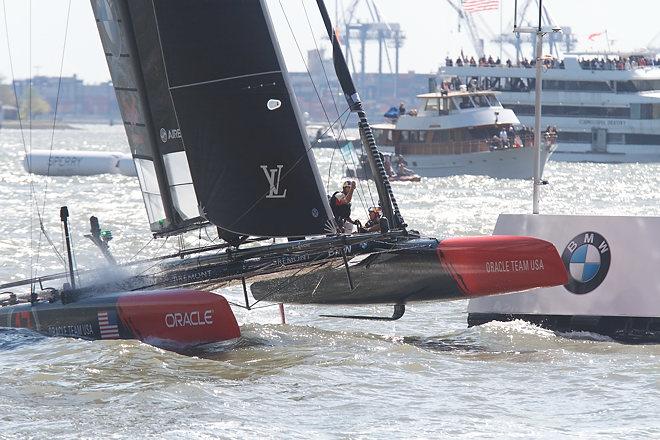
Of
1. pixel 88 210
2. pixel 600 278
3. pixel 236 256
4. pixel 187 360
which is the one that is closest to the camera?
pixel 187 360

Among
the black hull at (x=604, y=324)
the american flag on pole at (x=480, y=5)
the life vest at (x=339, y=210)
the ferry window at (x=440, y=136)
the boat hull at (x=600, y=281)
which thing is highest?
the american flag on pole at (x=480, y=5)

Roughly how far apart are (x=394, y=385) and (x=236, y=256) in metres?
2.64

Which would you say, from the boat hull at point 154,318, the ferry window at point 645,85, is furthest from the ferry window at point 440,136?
the boat hull at point 154,318

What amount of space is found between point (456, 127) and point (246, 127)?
108 feet

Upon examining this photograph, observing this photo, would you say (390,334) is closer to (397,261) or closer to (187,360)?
(397,261)

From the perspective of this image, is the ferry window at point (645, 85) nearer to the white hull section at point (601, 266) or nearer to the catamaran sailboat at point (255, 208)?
the catamaran sailboat at point (255, 208)

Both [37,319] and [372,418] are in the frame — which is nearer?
[372,418]

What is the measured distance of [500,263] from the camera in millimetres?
10234

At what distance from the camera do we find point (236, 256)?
11031mm

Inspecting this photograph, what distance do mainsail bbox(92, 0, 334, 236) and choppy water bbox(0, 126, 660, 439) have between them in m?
1.03

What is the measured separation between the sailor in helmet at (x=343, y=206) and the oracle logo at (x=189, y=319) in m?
1.73

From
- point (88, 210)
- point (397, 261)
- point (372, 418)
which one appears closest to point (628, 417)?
point (372, 418)

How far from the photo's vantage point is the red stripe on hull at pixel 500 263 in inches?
396

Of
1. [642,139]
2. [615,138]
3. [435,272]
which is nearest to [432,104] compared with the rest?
[615,138]
